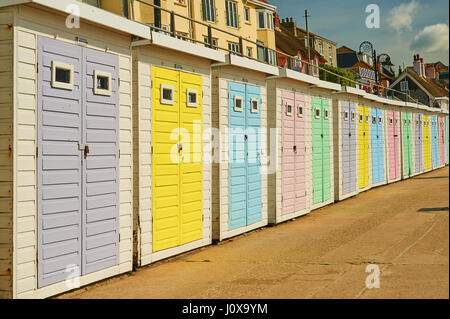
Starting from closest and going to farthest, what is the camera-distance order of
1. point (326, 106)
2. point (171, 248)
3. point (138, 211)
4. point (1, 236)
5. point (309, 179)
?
point (1, 236)
point (138, 211)
point (171, 248)
point (309, 179)
point (326, 106)

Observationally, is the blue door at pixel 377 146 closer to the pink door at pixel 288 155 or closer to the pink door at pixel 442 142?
the pink door at pixel 288 155

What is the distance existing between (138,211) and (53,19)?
3.41m

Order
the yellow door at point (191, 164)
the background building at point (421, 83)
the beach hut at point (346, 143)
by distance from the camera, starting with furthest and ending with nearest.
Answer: the background building at point (421, 83), the beach hut at point (346, 143), the yellow door at point (191, 164)

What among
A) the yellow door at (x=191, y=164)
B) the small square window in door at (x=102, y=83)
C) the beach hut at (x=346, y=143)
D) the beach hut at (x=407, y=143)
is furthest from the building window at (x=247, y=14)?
the small square window in door at (x=102, y=83)

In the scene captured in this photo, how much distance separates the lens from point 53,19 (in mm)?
7617

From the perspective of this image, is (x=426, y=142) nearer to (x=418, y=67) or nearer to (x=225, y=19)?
(x=225, y=19)

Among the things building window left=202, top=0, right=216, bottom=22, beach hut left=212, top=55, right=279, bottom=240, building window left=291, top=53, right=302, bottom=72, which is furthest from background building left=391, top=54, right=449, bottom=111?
beach hut left=212, top=55, right=279, bottom=240

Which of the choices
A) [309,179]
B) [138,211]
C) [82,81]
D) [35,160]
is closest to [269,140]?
[309,179]

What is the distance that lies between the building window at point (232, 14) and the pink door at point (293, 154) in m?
23.5

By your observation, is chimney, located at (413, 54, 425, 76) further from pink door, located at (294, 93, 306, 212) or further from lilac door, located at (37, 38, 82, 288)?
lilac door, located at (37, 38, 82, 288)

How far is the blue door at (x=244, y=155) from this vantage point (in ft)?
41.3

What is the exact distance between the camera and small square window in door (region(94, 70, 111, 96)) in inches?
331

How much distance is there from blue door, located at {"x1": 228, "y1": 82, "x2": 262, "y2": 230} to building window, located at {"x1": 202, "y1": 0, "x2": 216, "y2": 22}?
23002 millimetres

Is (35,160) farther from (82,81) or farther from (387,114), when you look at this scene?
(387,114)
